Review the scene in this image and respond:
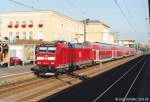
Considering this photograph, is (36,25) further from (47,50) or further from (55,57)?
(55,57)

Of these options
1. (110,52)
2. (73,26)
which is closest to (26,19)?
(73,26)

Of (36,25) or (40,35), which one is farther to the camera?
(36,25)

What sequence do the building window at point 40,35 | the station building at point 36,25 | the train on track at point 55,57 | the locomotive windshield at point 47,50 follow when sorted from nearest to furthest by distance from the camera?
1. the train on track at point 55,57
2. the locomotive windshield at point 47,50
3. the station building at point 36,25
4. the building window at point 40,35

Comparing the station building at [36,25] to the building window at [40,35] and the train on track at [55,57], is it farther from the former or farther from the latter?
the train on track at [55,57]

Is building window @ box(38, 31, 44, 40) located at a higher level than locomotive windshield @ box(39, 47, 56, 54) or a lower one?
higher

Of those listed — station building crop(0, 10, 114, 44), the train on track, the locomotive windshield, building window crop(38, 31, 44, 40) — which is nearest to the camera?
the train on track

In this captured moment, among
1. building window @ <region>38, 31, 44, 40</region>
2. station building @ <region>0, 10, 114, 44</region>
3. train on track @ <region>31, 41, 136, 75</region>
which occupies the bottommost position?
train on track @ <region>31, 41, 136, 75</region>

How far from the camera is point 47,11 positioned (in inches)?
3691

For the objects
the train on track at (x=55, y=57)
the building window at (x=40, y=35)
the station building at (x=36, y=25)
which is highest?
the station building at (x=36, y=25)

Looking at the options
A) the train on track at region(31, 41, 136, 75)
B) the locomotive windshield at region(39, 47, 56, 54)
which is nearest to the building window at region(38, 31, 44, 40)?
the train on track at region(31, 41, 136, 75)

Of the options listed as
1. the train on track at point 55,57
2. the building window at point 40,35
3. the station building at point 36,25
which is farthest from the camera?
the building window at point 40,35

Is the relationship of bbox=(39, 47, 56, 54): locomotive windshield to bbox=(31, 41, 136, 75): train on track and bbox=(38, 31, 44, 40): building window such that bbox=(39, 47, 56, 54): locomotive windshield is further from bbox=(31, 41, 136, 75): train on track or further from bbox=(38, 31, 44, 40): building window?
bbox=(38, 31, 44, 40): building window

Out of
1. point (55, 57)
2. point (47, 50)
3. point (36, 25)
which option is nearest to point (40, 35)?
point (36, 25)

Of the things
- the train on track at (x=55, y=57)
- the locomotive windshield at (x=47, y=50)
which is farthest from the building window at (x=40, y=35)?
the locomotive windshield at (x=47, y=50)
